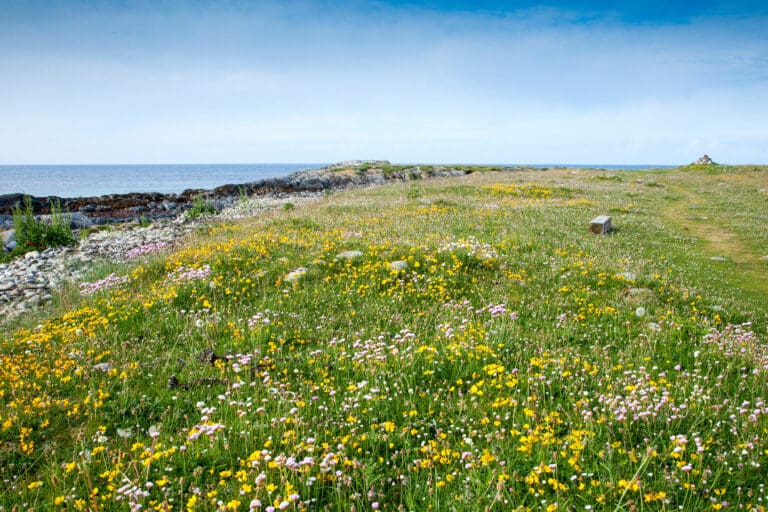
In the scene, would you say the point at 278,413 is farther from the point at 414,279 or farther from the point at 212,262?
the point at 212,262

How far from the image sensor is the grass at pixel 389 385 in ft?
13.4

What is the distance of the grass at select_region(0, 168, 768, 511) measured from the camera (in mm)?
4074

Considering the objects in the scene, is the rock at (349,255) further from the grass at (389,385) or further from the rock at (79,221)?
the rock at (79,221)

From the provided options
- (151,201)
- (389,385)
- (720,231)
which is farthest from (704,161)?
(389,385)

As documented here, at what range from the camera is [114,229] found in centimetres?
2661

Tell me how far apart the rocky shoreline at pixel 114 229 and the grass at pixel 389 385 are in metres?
2.97

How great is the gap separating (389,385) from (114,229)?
85.9ft

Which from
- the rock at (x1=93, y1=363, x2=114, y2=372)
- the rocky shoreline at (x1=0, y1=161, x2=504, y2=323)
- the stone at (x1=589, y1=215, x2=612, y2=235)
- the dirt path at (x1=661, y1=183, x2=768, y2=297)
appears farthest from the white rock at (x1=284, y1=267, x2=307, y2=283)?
the stone at (x1=589, y1=215, x2=612, y2=235)

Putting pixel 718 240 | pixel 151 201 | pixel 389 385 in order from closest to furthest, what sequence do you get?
pixel 389 385, pixel 718 240, pixel 151 201

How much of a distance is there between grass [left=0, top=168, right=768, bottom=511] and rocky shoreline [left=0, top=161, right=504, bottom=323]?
9.74 ft

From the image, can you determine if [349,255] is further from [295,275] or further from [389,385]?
[389,385]

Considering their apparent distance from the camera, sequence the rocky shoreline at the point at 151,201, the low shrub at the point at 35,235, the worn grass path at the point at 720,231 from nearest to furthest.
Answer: the worn grass path at the point at 720,231 < the low shrub at the point at 35,235 < the rocky shoreline at the point at 151,201

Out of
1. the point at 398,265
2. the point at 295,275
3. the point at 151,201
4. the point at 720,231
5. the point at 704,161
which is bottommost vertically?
the point at 295,275

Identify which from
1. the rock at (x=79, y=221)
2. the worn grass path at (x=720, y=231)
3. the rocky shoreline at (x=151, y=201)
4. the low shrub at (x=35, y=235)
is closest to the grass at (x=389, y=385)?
the worn grass path at (x=720, y=231)
